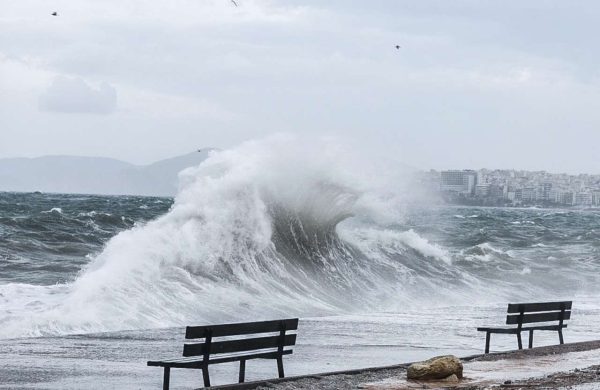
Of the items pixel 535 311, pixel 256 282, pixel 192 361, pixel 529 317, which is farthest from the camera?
pixel 256 282

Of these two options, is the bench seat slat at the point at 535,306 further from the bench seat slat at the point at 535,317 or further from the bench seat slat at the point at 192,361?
the bench seat slat at the point at 192,361

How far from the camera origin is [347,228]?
3506 cm

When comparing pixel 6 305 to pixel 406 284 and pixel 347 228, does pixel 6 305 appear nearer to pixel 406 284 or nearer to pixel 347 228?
pixel 406 284

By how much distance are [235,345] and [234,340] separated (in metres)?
0.12

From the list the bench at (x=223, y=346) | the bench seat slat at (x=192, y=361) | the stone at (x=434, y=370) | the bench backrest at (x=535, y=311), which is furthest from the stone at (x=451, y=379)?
the bench backrest at (x=535, y=311)

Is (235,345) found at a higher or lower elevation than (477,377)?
higher

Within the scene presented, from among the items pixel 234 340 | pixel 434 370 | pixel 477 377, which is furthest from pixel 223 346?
pixel 477 377

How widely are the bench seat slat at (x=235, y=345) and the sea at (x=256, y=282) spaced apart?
629 mm

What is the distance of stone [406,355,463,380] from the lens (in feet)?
37.7

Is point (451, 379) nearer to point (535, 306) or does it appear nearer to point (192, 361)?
point (192, 361)

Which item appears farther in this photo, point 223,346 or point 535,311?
point 535,311

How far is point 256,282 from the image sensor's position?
23875 mm

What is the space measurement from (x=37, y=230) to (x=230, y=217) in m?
11.1

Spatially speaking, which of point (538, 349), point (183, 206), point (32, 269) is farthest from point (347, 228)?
point (538, 349)
